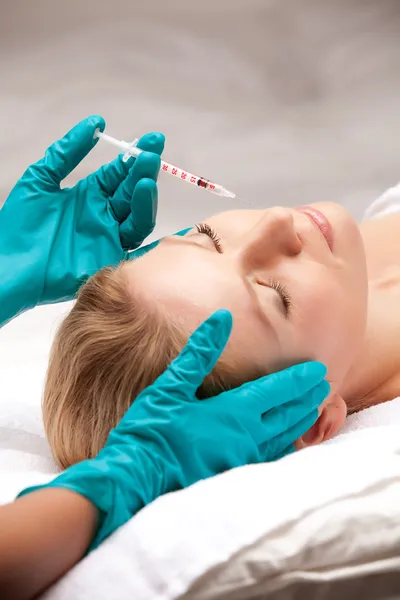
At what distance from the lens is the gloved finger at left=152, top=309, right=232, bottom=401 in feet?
3.63

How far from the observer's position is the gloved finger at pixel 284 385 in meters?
1.17

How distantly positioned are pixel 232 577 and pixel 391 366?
32.2 inches

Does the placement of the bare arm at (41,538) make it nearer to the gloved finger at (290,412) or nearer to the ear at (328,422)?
the gloved finger at (290,412)

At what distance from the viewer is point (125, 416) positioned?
1101 millimetres

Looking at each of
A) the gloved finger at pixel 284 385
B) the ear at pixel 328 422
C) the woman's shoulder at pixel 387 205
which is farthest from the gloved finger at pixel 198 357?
the woman's shoulder at pixel 387 205

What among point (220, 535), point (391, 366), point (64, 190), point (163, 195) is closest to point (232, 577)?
point (220, 535)

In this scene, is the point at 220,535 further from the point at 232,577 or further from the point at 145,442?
the point at 145,442

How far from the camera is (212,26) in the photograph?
9.21ft

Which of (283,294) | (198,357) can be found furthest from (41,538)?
(283,294)

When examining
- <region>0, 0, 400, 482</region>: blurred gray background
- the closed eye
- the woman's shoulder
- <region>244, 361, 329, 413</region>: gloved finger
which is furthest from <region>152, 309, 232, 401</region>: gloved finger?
<region>0, 0, 400, 482</region>: blurred gray background

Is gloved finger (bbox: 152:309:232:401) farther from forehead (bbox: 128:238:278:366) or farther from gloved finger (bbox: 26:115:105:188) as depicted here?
gloved finger (bbox: 26:115:105:188)

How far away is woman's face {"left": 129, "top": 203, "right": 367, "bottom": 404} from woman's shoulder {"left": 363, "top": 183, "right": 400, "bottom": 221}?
0.75 meters

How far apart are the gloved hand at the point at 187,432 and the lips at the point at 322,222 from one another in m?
0.30

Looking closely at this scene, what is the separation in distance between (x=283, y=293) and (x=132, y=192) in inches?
20.8
